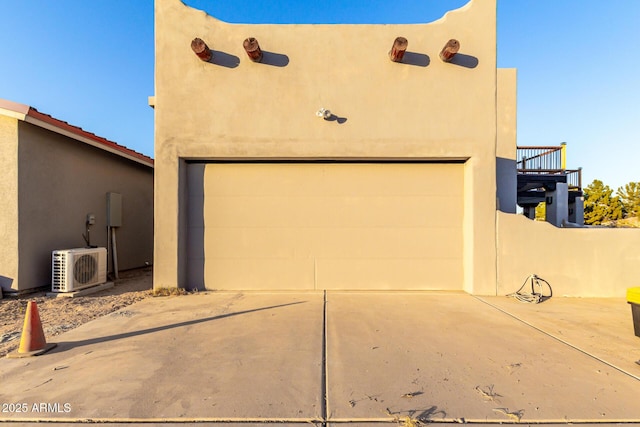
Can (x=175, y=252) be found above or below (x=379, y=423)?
above

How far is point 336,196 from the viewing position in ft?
20.9

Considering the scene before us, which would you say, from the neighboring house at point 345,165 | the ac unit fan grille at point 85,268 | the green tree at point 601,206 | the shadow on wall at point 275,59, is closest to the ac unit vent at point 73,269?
the ac unit fan grille at point 85,268

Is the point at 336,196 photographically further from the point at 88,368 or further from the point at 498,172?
the point at 88,368

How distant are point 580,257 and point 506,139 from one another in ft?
8.97

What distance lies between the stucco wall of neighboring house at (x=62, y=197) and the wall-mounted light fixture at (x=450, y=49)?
8.30m

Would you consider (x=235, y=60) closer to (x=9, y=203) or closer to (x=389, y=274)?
(x=9, y=203)

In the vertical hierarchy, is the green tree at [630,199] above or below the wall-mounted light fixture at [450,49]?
below

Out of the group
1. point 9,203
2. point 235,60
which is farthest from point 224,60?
point 9,203

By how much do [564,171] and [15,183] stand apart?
15.1m

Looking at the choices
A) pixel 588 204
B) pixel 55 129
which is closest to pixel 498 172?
pixel 55 129

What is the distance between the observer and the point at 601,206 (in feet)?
69.6

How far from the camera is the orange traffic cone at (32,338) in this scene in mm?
3373

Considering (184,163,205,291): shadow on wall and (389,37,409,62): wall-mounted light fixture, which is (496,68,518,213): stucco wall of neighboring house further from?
(184,163,205,291): shadow on wall

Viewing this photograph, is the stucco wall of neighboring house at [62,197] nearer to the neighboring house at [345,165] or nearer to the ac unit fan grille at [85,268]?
the ac unit fan grille at [85,268]
